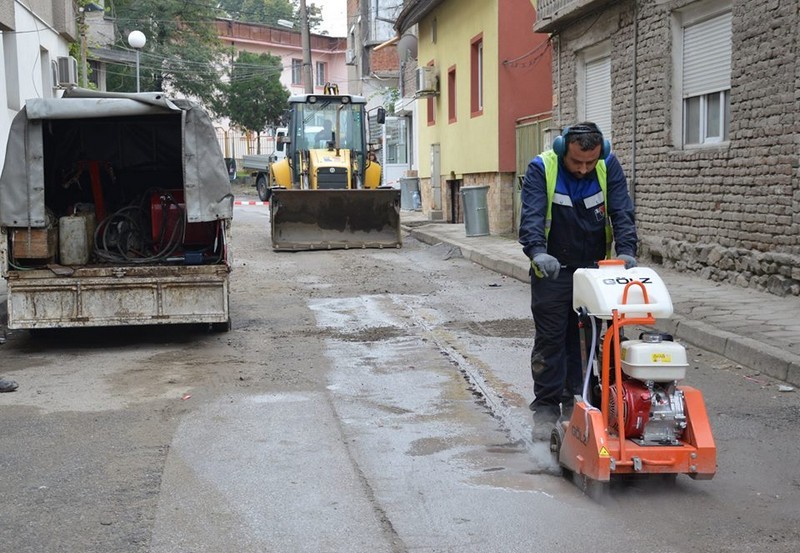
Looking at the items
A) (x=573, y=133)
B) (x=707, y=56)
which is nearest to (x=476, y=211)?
(x=707, y=56)

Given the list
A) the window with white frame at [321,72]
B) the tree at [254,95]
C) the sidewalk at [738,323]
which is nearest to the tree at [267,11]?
the window with white frame at [321,72]

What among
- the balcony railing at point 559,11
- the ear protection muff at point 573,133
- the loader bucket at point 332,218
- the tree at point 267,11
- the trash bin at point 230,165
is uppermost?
the tree at point 267,11

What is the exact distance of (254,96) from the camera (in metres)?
51.2

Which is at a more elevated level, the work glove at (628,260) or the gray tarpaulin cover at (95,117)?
the gray tarpaulin cover at (95,117)

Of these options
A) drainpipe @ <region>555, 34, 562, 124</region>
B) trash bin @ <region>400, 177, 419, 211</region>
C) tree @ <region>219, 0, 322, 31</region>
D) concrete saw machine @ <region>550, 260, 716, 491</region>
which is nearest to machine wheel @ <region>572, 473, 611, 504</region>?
concrete saw machine @ <region>550, 260, 716, 491</region>

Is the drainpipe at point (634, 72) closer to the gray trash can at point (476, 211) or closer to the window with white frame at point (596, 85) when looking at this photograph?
the window with white frame at point (596, 85)

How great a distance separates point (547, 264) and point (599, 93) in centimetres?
1209

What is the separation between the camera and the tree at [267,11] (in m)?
76.8

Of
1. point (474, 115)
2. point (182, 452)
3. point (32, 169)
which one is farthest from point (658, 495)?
point (474, 115)

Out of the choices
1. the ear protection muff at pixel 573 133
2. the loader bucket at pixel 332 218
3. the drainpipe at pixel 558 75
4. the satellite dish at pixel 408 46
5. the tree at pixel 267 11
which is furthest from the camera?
the tree at pixel 267 11

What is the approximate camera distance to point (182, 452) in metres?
5.65

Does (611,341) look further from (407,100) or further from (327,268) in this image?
(407,100)

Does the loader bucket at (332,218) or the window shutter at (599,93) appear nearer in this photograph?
the window shutter at (599,93)

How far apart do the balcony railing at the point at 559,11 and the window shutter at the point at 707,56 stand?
7.98 ft
